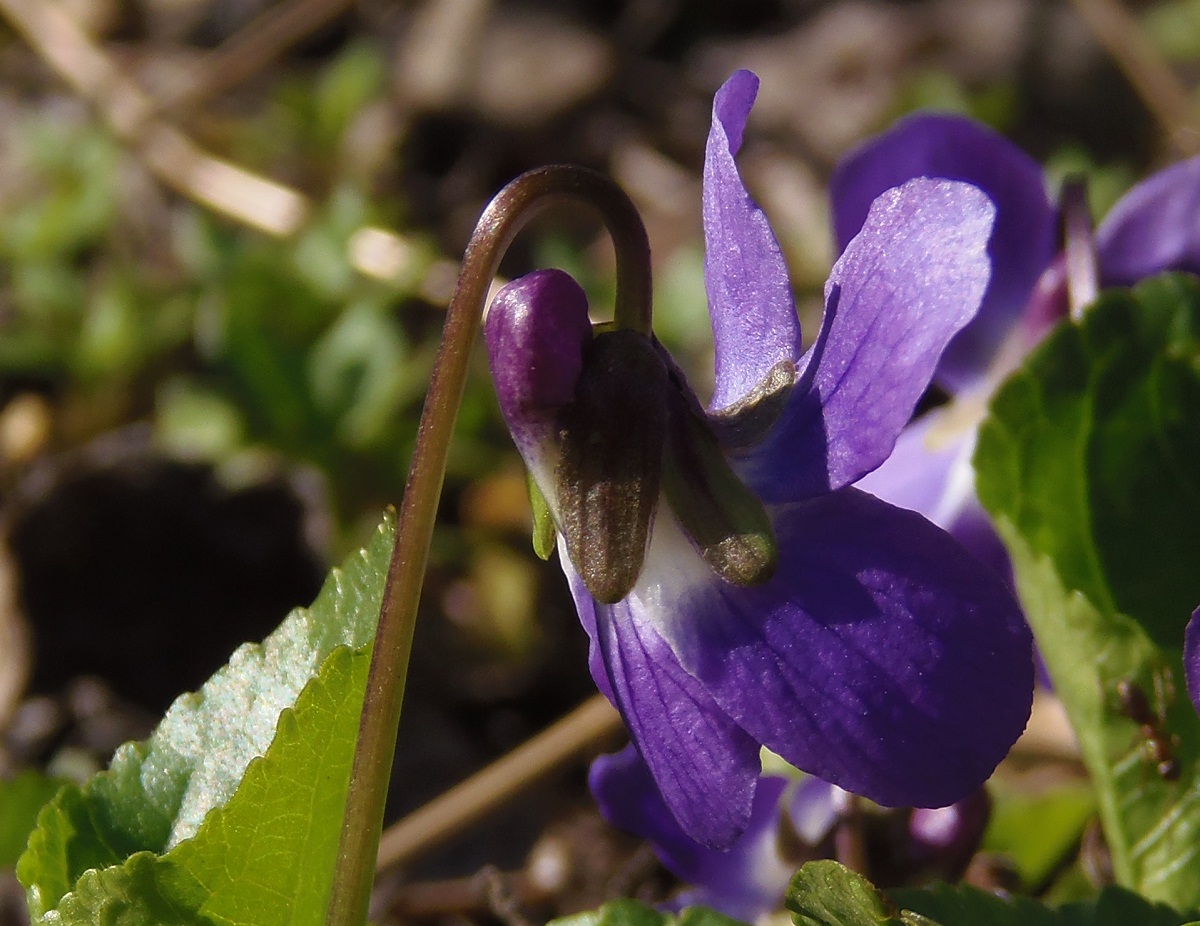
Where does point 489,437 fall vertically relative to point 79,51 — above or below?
below

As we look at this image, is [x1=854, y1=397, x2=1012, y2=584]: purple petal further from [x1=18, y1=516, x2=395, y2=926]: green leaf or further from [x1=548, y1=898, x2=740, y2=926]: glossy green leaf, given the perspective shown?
[x1=18, y1=516, x2=395, y2=926]: green leaf

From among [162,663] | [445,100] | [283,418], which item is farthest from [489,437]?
[445,100]

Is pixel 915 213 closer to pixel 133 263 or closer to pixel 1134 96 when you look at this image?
pixel 133 263

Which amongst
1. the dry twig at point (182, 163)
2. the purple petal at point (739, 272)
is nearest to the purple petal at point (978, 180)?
the purple petal at point (739, 272)

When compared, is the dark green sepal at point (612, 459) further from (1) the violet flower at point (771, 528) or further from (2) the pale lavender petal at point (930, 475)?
(2) the pale lavender petal at point (930, 475)

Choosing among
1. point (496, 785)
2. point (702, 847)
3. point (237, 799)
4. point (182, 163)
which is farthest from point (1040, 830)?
point (182, 163)

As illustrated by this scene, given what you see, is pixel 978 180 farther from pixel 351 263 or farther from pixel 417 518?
pixel 351 263
